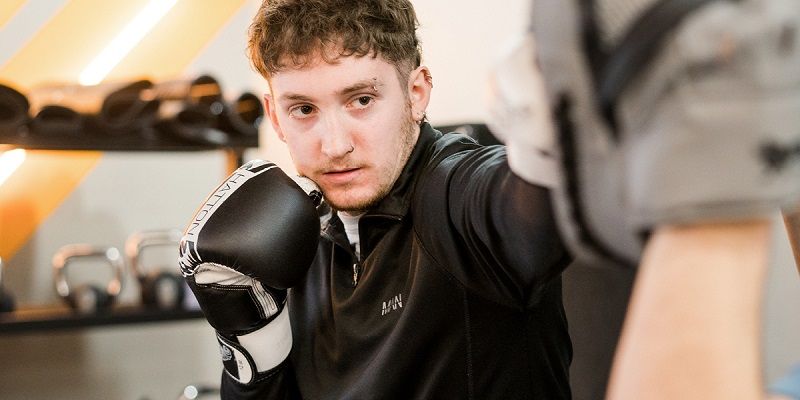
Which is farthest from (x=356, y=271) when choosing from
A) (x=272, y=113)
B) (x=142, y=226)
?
(x=142, y=226)

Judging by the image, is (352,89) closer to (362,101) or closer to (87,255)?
(362,101)

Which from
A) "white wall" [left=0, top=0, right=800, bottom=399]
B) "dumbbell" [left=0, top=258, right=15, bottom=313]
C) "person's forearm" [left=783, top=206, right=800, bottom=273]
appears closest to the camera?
"person's forearm" [left=783, top=206, right=800, bottom=273]

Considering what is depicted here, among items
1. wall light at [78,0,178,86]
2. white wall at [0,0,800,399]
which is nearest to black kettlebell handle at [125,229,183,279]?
white wall at [0,0,800,399]

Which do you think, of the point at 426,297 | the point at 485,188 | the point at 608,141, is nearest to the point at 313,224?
the point at 426,297

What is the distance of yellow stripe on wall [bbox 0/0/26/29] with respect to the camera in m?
3.39

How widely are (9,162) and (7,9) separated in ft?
2.07

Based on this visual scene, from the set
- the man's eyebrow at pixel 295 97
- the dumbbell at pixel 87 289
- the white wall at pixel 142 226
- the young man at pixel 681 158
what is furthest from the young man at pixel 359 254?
the dumbbell at pixel 87 289

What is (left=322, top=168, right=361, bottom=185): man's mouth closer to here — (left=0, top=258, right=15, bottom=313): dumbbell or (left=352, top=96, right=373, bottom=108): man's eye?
(left=352, top=96, right=373, bottom=108): man's eye

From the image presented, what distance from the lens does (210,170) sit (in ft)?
12.6

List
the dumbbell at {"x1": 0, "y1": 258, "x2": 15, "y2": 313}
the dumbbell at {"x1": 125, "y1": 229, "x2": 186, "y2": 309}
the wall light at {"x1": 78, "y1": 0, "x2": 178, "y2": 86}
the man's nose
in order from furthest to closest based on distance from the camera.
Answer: the wall light at {"x1": 78, "y1": 0, "x2": 178, "y2": 86}
the dumbbell at {"x1": 125, "y1": 229, "x2": 186, "y2": 309}
the dumbbell at {"x1": 0, "y1": 258, "x2": 15, "y2": 313}
the man's nose

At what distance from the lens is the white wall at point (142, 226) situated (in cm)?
294

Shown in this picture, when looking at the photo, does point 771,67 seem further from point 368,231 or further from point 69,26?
point 69,26

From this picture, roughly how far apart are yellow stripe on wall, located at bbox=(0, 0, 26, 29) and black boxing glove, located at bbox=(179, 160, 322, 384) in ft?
8.04

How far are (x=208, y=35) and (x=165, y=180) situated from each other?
2.36ft
